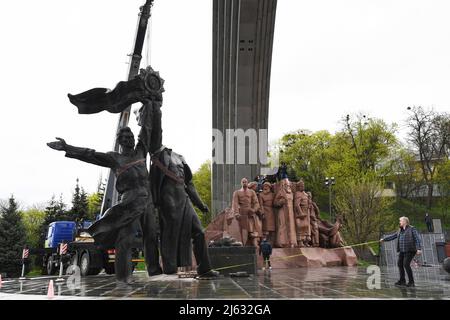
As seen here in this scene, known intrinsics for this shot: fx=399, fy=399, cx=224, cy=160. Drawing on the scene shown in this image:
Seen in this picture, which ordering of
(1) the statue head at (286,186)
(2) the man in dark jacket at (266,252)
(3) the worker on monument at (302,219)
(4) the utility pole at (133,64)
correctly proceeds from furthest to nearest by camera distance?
(4) the utility pole at (133,64) < (1) the statue head at (286,186) < (3) the worker on monument at (302,219) < (2) the man in dark jacket at (266,252)

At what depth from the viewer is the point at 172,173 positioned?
25.2 feet

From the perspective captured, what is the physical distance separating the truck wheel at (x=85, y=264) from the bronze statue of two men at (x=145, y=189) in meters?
9.95

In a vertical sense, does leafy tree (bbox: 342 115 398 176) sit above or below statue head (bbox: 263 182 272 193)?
above

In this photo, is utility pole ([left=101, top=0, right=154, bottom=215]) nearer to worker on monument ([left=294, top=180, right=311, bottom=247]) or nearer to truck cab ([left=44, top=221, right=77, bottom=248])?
truck cab ([left=44, top=221, right=77, bottom=248])

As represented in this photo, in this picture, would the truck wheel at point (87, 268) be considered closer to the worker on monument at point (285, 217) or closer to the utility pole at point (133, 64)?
the utility pole at point (133, 64)

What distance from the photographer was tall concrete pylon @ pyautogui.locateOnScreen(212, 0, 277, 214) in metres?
32.9

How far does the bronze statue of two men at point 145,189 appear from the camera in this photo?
695 cm

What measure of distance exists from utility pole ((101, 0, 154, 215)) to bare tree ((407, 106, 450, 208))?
35792 mm

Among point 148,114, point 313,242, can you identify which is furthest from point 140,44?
point 148,114

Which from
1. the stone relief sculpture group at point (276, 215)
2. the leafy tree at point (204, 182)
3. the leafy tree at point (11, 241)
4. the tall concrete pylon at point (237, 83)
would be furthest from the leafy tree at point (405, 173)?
the leafy tree at point (11, 241)

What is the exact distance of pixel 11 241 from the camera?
28.5 m

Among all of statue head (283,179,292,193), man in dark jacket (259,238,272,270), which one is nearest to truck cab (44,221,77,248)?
man in dark jacket (259,238,272,270)

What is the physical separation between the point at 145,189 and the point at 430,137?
4851 cm
